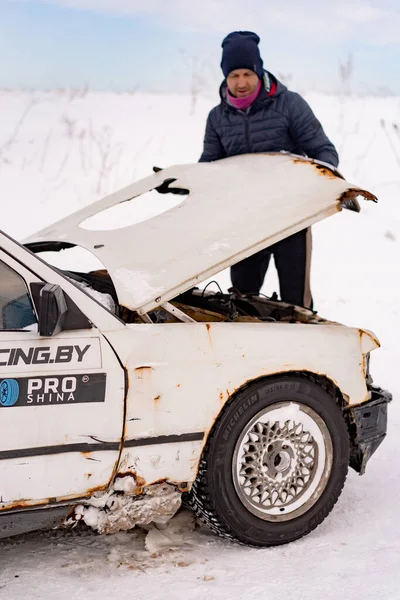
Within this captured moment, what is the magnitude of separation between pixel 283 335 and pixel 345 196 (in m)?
0.74

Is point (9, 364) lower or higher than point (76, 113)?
lower

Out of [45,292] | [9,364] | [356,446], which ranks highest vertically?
[45,292]

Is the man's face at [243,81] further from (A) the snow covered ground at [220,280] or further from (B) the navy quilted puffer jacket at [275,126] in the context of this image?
(A) the snow covered ground at [220,280]

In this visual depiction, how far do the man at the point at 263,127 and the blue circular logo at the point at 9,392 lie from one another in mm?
2541

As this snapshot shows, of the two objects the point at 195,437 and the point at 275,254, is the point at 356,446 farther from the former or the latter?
the point at 275,254

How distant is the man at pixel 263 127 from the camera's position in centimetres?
530

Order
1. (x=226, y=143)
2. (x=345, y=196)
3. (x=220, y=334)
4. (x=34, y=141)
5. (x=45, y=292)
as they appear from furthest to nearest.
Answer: (x=34, y=141)
(x=226, y=143)
(x=345, y=196)
(x=220, y=334)
(x=45, y=292)

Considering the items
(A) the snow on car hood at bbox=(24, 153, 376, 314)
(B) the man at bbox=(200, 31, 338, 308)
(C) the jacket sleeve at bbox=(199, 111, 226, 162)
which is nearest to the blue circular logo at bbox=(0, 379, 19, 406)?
(A) the snow on car hood at bbox=(24, 153, 376, 314)

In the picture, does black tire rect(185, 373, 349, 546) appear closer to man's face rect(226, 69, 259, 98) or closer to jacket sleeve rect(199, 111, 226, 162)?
man's face rect(226, 69, 259, 98)

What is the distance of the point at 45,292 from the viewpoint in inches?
123

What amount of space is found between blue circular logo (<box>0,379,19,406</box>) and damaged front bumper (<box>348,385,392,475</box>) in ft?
5.38

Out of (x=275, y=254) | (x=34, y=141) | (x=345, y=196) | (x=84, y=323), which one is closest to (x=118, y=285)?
(x=84, y=323)

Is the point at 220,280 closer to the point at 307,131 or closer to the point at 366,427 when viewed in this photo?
the point at 307,131

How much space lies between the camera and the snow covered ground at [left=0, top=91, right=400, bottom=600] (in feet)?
11.4
